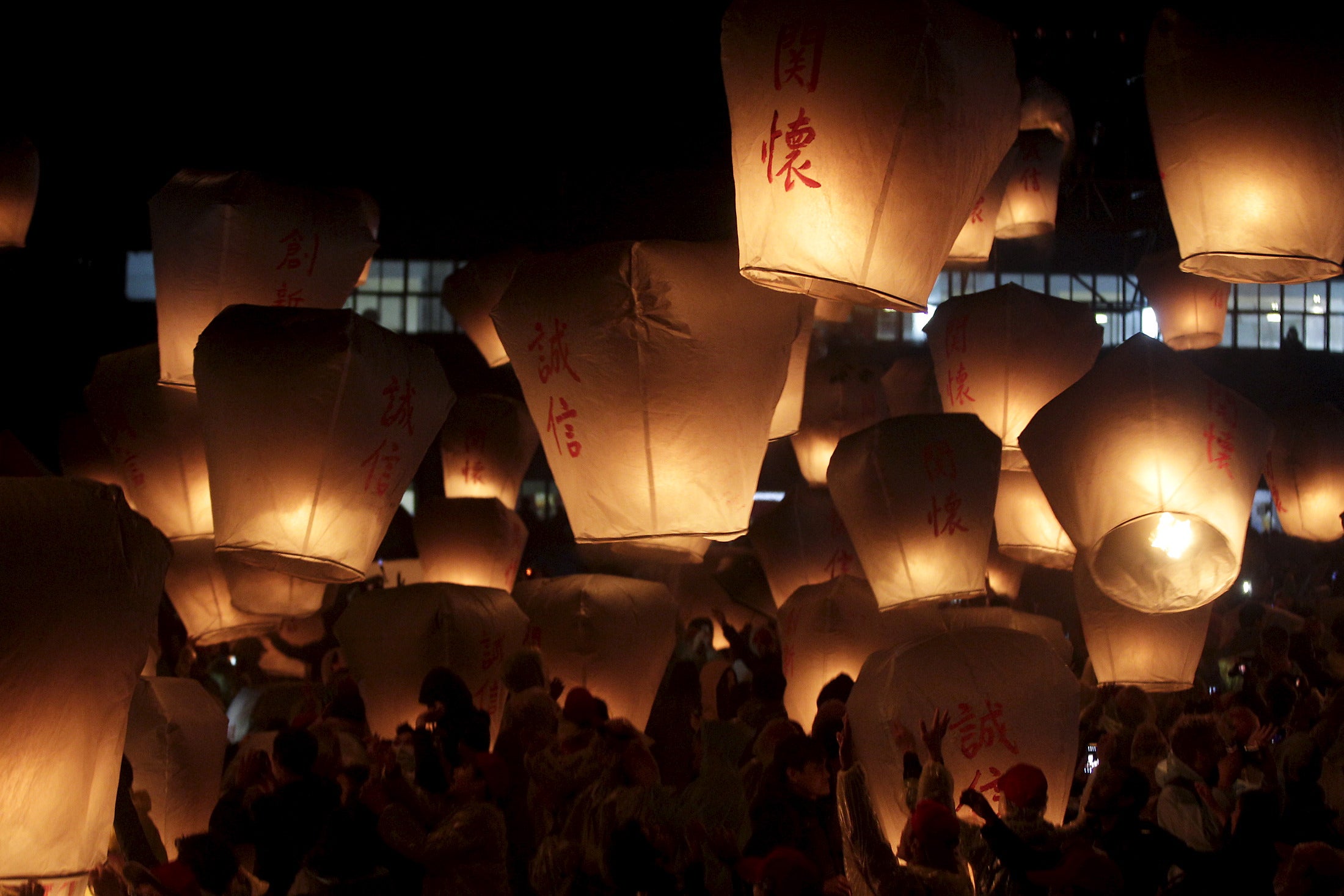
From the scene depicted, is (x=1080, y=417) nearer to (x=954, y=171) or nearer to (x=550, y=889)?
(x=954, y=171)

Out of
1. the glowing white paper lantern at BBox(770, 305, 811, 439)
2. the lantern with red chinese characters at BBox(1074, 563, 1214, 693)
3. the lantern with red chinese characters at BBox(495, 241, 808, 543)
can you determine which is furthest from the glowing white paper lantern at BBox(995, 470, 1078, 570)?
the lantern with red chinese characters at BBox(495, 241, 808, 543)

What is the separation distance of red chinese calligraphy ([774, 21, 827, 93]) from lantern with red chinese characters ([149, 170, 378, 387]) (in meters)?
2.67

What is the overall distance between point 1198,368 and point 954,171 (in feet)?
6.08

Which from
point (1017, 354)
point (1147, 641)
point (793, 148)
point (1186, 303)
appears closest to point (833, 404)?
point (1186, 303)

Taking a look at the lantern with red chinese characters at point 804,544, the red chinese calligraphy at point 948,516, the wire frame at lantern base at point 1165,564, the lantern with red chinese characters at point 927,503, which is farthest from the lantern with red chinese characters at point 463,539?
the wire frame at lantern base at point 1165,564

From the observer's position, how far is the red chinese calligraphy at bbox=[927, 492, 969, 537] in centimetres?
577

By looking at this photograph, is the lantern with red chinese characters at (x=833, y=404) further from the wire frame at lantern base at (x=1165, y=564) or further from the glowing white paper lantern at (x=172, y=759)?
the glowing white paper lantern at (x=172, y=759)

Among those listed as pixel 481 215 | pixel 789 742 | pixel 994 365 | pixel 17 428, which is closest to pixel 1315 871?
pixel 789 742

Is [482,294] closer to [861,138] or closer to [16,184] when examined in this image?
[16,184]

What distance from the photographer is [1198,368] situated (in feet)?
16.0

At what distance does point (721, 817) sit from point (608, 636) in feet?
10.8

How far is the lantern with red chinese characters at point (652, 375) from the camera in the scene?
13.2 ft

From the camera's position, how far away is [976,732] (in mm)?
4336

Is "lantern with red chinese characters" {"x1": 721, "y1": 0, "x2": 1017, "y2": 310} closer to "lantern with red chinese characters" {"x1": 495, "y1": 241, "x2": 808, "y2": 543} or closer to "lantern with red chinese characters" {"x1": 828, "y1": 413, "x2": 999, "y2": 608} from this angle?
"lantern with red chinese characters" {"x1": 495, "y1": 241, "x2": 808, "y2": 543}
